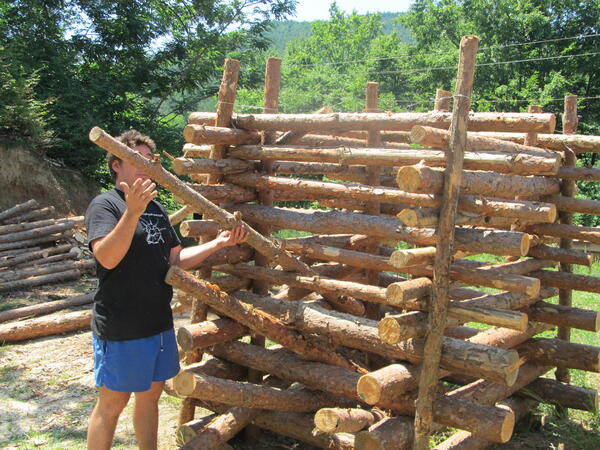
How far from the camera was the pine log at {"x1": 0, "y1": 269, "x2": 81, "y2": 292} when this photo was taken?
31.4 feet

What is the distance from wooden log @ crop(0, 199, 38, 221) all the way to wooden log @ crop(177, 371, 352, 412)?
27.2 ft

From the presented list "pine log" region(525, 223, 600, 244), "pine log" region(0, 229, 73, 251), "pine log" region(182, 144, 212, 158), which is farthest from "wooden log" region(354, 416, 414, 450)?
"pine log" region(0, 229, 73, 251)

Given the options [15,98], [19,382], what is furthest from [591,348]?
[15,98]

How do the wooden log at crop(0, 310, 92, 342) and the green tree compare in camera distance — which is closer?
the wooden log at crop(0, 310, 92, 342)

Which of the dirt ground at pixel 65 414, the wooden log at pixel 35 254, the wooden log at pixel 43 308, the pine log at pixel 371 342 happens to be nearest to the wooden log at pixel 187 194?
the pine log at pixel 371 342

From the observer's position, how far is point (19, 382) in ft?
20.7

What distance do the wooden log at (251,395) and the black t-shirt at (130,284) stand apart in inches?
18.1

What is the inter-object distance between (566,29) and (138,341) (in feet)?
97.2

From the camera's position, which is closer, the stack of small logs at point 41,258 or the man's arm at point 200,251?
the man's arm at point 200,251

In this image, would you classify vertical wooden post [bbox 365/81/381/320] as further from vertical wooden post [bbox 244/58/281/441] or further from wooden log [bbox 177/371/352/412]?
wooden log [bbox 177/371/352/412]

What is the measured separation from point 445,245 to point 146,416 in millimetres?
2260

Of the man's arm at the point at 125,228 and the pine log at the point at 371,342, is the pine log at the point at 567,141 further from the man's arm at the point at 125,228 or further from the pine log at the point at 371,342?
the man's arm at the point at 125,228

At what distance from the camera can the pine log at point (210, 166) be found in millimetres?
5070

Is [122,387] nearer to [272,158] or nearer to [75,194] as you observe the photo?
[272,158]
